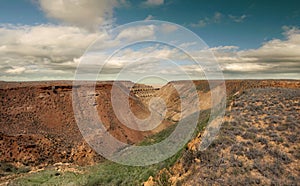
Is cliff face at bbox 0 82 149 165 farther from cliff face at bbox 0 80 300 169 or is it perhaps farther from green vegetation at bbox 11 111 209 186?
green vegetation at bbox 11 111 209 186

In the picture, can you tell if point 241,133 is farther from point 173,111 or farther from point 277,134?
point 173,111

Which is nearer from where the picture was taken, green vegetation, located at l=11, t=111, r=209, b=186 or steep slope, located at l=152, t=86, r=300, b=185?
steep slope, located at l=152, t=86, r=300, b=185

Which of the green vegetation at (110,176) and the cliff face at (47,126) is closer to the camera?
the green vegetation at (110,176)

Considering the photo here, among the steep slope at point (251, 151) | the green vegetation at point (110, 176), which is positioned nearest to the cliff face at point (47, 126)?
the green vegetation at point (110, 176)

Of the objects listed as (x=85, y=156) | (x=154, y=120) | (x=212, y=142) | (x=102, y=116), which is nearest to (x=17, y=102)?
(x=102, y=116)

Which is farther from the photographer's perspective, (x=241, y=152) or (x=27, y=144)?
(x=27, y=144)

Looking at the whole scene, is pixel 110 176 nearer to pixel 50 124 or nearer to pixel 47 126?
pixel 47 126

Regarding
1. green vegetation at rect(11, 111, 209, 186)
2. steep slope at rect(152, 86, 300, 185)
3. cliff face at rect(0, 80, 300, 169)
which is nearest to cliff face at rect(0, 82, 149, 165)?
cliff face at rect(0, 80, 300, 169)

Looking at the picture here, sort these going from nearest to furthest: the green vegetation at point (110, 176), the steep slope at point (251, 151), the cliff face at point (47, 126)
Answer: the steep slope at point (251, 151) < the green vegetation at point (110, 176) < the cliff face at point (47, 126)

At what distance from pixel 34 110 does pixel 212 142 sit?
30.8 m

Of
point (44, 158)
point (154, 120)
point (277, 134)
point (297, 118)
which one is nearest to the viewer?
point (277, 134)

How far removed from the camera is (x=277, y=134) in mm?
13773

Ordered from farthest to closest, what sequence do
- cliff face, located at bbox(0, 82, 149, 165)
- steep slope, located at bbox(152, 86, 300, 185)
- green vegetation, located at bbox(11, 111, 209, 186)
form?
cliff face, located at bbox(0, 82, 149, 165) < green vegetation, located at bbox(11, 111, 209, 186) < steep slope, located at bbox(152, 86, 300, 185)

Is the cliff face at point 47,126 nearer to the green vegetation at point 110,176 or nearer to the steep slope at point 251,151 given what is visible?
the green vegetation at point 110,176
